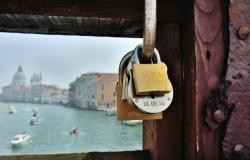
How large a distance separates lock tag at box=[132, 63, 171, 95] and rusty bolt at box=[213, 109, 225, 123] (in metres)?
0.10

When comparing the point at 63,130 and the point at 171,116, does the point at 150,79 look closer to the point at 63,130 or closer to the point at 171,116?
the point at 171,116

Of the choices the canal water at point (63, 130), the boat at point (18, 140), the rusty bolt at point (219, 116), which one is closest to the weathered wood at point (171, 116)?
the rusty bolt at point (219, 116)

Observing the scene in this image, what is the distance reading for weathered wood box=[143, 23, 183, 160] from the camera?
0.63 meters

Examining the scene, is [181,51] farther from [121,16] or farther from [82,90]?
[82,90]

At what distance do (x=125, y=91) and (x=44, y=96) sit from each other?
43.1 m

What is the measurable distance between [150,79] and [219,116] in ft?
0.45

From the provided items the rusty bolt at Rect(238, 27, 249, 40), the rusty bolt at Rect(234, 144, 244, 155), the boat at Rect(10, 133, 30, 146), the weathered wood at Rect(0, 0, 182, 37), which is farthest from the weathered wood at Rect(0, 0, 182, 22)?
the boat at Rect(10, 133, 30, 146)

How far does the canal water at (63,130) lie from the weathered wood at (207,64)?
1671 centimetres

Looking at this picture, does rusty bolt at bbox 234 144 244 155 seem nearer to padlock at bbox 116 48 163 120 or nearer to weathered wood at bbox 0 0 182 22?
padlock at bbox 116 48 163 120

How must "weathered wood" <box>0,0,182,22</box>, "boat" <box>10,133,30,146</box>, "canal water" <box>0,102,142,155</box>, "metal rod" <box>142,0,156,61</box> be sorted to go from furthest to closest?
1. "boat" <box>10,133,30,146</box>
2. "canal water" <box>0,102,142,155</box>
3. "weathered wood" <box>0,0,182,22</box>
4. "metal rod" <box>142,0,156,61</box>

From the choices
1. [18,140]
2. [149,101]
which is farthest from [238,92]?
[18,140]

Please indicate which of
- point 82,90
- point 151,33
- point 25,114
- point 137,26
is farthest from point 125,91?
point 25,114

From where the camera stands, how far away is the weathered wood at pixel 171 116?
0.63 metres

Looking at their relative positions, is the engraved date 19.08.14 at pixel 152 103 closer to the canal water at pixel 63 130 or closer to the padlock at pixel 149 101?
the padlock at pixel 149 101
